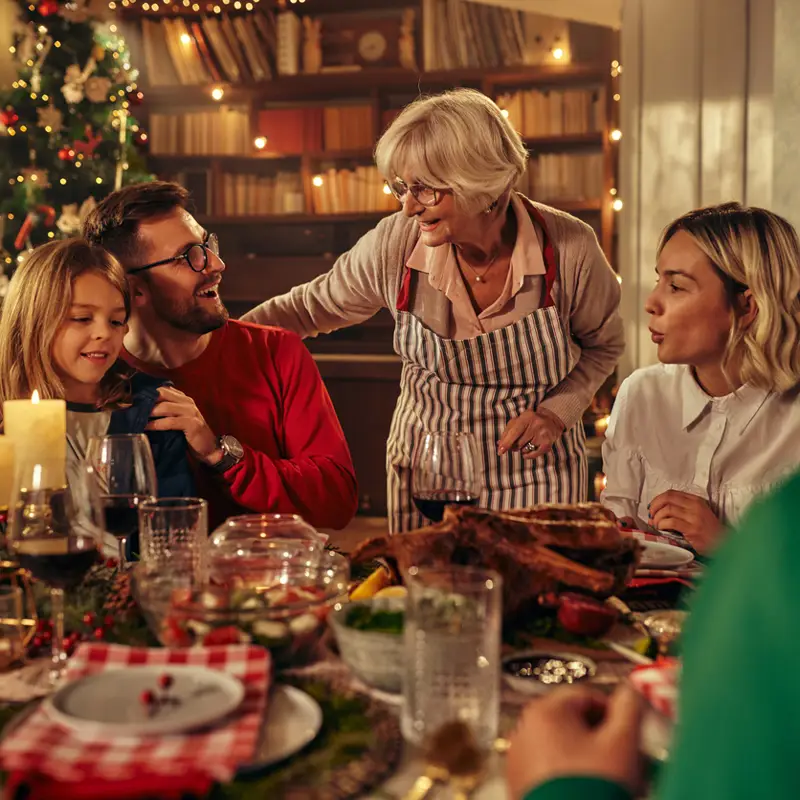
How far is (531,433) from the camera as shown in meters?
2.47

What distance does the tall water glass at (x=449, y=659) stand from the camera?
3.05ft

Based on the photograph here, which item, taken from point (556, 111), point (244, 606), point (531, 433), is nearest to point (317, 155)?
point (556, 111)

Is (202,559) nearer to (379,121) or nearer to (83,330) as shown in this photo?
(83,330)

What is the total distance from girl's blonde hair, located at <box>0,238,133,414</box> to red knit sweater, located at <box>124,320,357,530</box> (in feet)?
0.93

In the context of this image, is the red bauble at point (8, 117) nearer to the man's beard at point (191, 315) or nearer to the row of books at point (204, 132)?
the row of books at point (204, 132)

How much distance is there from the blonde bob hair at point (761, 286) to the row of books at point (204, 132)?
5.08m

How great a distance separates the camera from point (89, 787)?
79 centimetres

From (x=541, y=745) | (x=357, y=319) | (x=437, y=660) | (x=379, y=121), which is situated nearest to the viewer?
(x=541, y=745)

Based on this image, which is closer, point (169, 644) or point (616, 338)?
point (169, 644)

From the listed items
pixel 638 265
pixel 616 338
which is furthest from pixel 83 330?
pixel 638 265

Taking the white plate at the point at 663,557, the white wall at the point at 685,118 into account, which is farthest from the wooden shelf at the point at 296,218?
the white plate at the point at 663,557

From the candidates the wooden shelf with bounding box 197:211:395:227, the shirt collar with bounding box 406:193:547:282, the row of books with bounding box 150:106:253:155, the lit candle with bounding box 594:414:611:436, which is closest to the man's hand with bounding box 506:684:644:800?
the shirt collar with bounding box 406:193:547:282

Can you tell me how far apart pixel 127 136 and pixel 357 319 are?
3868 mm

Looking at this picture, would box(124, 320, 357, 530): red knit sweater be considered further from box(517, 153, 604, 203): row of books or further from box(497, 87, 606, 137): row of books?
box(497, 87, 606, 137): row of books
